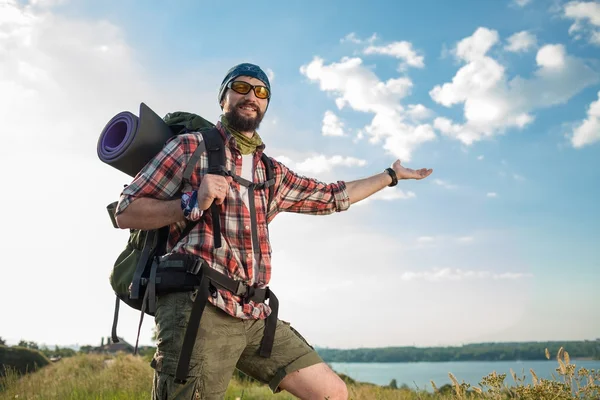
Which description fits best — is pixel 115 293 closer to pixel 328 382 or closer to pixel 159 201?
pixel 159 201

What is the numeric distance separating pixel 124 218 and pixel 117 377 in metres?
8.75

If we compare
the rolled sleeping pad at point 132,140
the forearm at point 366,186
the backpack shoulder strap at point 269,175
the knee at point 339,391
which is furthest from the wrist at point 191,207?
the forearm at point 366,186

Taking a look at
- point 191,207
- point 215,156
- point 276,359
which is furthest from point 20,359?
point 191,207

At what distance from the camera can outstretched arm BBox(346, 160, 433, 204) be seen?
4789mm

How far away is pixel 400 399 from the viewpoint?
28.2 feet

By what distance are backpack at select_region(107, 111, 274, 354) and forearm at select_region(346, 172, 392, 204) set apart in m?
1.06

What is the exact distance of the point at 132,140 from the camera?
3688 mm

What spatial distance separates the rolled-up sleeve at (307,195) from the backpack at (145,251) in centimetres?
42

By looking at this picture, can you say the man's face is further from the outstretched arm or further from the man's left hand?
the man's left hand

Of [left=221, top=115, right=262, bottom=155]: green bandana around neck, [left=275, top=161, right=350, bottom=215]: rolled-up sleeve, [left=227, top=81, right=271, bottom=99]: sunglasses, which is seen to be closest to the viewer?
[left=221, top=115, right=262, bottom=155]: green bandana around neck

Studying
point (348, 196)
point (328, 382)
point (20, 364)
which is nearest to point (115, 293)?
point (328, 382)

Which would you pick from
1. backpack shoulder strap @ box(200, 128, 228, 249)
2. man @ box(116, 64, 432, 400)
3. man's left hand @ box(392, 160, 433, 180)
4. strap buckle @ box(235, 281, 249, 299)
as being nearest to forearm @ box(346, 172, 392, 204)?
man's left hand @ box(392, 160, 433, 180)

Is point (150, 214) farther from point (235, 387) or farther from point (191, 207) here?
point (235, 387)

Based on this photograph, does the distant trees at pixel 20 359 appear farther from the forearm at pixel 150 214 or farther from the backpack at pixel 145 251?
the forearm at pixel 150 214
